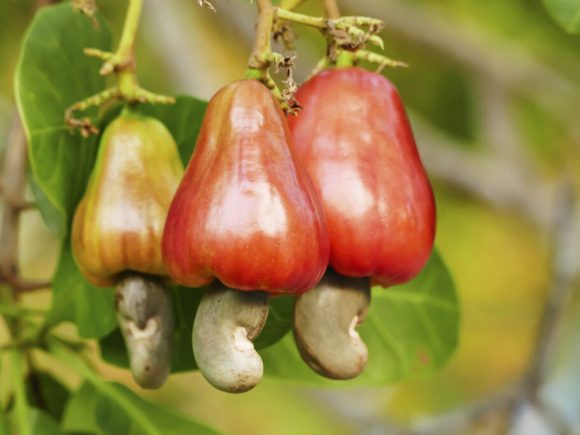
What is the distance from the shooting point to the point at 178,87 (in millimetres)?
2715

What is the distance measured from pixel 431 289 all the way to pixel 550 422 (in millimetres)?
675

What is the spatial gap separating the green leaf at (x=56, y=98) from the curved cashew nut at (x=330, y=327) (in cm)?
28

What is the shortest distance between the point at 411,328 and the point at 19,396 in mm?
459

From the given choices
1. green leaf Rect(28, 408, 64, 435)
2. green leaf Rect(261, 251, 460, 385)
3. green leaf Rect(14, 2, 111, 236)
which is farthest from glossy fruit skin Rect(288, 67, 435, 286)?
green leaf Rect(28, 408, 64, 435)

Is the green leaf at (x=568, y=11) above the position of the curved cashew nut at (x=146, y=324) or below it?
above

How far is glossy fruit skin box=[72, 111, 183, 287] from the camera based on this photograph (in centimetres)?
95

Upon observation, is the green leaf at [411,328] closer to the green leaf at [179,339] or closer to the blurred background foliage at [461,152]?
the green leaf at [179,339]

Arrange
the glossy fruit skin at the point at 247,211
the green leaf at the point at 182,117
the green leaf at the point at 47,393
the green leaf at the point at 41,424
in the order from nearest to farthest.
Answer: the glossy fruit skin at the point at 247,211
the green leaf at the point at 182,117
the green leaf at the point at 41,424
the green leaf at the point at 47,393

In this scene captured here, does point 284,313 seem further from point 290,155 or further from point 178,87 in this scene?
point 178,87

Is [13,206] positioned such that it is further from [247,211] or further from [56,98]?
[247,211]

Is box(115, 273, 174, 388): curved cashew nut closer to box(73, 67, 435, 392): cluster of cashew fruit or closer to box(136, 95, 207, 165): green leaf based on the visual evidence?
box(73, 67, 435, 392): cluster of cashew fruit

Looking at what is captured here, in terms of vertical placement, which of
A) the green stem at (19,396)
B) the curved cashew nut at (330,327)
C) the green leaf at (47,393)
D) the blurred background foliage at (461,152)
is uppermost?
the curved cashew nut at (330,327)

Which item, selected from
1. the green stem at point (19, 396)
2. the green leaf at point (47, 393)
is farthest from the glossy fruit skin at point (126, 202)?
the green leaf at point (47, 393)

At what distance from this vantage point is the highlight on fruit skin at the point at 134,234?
3.10 ft
